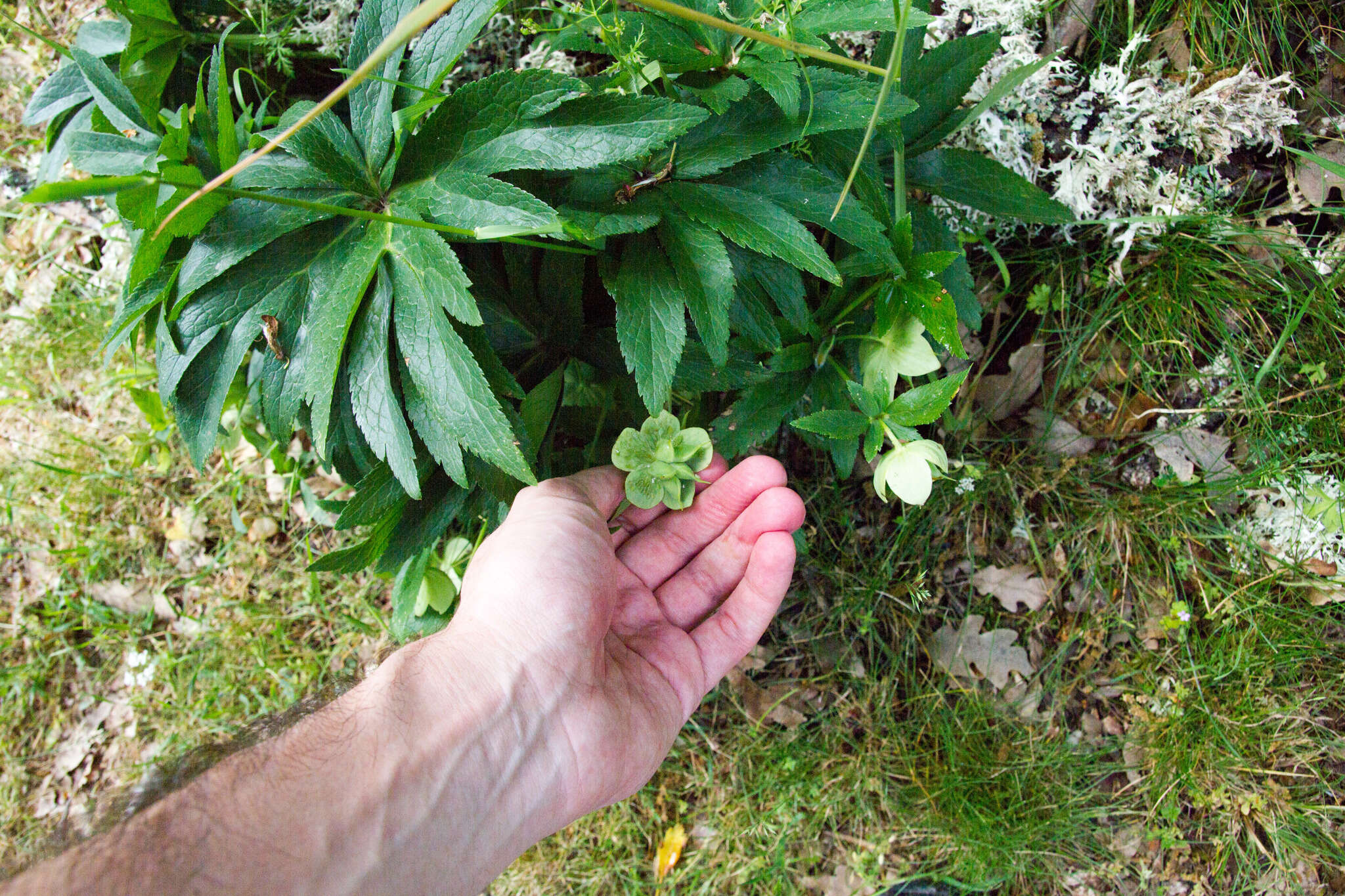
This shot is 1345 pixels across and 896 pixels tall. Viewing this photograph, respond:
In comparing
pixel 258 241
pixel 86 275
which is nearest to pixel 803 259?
pixel 258 241

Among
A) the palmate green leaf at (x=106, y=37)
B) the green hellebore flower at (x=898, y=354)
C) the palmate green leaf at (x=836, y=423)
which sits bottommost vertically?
the palmate green leaf at (x=836, y=423)

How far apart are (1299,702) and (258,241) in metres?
2.85

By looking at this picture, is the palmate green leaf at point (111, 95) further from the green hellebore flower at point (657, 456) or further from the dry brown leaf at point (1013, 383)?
the dry brown leaf at point (1013, 383)

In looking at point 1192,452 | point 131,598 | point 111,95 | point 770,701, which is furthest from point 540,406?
point 131,598

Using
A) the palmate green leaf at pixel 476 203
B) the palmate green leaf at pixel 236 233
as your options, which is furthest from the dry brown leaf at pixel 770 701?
the palmate green leaf at pixel 236 233

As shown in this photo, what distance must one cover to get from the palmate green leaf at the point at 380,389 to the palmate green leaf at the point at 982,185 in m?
1.17

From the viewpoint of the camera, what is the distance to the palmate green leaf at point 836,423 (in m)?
1.54

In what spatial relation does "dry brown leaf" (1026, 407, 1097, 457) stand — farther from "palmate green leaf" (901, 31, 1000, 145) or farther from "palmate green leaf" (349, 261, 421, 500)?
"palmate green leaf" (349, 261, 421, 500)

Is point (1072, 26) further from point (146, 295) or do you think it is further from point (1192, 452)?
point (146, 295)

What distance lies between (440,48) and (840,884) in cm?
249

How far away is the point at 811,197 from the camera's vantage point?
1.47 metres

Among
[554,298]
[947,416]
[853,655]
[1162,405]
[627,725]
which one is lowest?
[853,655]

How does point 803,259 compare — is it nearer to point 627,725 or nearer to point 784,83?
point 784,83

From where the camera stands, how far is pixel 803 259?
1398 mm
